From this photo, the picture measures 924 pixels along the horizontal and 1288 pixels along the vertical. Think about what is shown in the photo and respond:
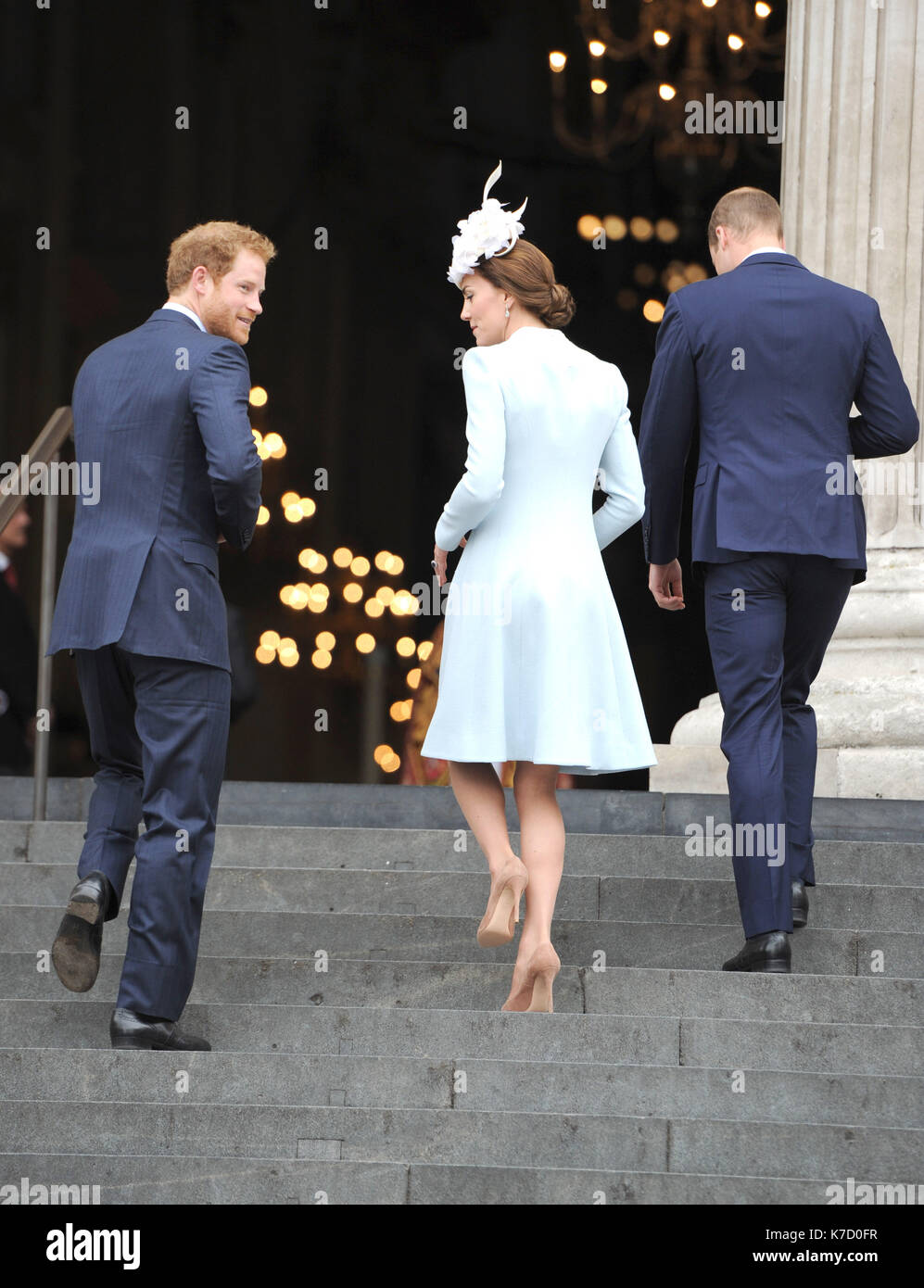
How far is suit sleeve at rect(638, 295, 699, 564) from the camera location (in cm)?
480

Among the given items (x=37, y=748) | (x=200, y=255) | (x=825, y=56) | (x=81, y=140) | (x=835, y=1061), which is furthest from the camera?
(x=81, y=140)

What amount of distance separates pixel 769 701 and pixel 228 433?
55.6 inches

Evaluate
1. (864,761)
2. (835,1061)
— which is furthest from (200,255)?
(864,761)

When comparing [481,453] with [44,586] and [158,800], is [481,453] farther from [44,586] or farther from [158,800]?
[44,586]

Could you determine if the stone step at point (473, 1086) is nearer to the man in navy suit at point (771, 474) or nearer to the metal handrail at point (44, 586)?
the man in navy suit at point (771, 474)

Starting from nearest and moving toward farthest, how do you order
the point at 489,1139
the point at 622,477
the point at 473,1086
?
the point at 489,1139
the point at 473,1086
the point at 622,477

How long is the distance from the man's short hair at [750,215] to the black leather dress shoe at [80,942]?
2227 mm

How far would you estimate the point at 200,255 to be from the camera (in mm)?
4379

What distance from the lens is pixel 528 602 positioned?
4.40 metres
